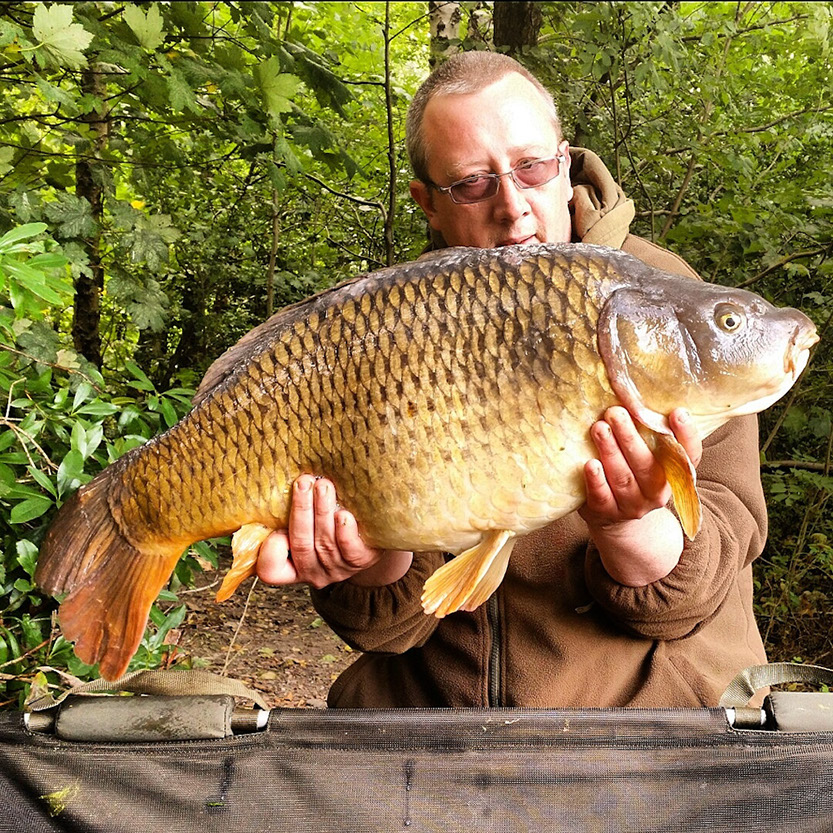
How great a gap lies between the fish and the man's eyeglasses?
496 millimetres

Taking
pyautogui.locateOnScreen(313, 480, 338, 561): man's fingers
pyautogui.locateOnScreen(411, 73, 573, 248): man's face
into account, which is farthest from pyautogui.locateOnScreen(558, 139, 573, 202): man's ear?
pyautogui.locateOnScreen(313, 480, 338, 561): man's fingers

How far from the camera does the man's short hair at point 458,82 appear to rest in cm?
144

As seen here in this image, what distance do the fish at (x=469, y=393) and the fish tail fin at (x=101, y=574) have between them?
0.16ft

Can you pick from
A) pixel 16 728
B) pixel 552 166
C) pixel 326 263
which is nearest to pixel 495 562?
pixel 16 728

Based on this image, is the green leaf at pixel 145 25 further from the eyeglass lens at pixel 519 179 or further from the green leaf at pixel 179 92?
the eyeglass lens at pixel 519 179

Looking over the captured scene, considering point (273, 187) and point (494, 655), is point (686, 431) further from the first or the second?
point (273, 187)

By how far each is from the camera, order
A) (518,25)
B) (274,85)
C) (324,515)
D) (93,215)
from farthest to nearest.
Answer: (518,25)
(93,215)
(274,85)
(324,515)

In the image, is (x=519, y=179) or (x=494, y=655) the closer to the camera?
(x=494, y=655)

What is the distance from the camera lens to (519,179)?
4.56ft

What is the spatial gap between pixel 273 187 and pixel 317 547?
1.36 metres

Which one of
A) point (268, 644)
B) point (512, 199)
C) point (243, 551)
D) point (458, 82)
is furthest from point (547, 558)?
point (268, 644)

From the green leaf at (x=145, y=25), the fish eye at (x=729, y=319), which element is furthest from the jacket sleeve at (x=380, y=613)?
the green leaf at (x=145, y=25)

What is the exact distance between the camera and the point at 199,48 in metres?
2.22

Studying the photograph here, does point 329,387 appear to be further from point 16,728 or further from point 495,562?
point 16,728
